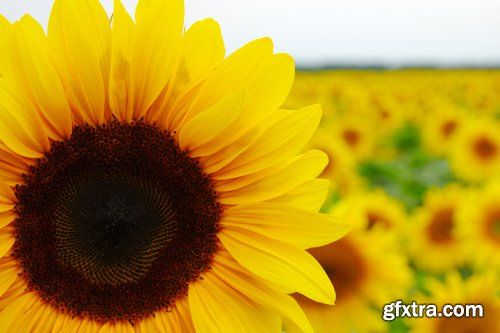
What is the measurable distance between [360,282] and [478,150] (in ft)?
7.42

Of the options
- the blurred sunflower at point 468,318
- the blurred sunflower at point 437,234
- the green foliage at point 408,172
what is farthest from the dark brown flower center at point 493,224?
the green foliage at point 408,172

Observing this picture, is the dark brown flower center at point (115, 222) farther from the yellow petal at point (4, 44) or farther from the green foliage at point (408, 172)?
the green foliage at point (408, 172)

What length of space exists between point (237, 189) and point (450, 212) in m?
1.89

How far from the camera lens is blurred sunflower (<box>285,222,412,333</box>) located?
1.86 metres

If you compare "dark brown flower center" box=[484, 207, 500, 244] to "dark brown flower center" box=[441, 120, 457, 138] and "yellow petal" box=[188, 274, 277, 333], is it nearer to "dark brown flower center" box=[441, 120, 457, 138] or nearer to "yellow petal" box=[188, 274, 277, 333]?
"yellow petal" box=[188, 274, 277, 333]

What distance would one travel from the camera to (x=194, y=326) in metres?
1.04

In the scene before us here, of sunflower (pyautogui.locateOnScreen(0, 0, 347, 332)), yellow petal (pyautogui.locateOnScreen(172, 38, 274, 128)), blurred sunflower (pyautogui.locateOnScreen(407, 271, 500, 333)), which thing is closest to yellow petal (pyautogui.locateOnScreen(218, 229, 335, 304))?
sunflower (pyautogui.locateOnScreen(0, 0, 347, 332))

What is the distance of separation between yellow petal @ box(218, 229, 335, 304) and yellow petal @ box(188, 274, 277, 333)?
0.06 meters

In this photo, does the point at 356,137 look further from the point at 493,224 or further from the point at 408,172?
the point at 493,224

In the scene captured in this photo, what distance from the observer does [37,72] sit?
92cm

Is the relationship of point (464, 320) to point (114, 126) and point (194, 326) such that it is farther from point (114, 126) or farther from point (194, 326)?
A: point (114, 126)

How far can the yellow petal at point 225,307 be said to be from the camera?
3.40 feet

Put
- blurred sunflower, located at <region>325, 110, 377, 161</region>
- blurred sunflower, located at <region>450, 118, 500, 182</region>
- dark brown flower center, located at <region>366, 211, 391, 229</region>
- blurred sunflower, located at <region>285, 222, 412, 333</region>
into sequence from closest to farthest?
blurred sunflower, located at <region>285, 222, 412, 333</region> < dark brown flower center, located at <region>366, 211, 391, 229</region> < blurred sunflower, located at <region>450, 118, 500, 182</region> < blurred sunflower, located at <region>325, 110, 377, 161</region>

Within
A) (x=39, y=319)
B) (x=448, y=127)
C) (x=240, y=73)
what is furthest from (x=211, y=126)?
(x=448, y=127)
